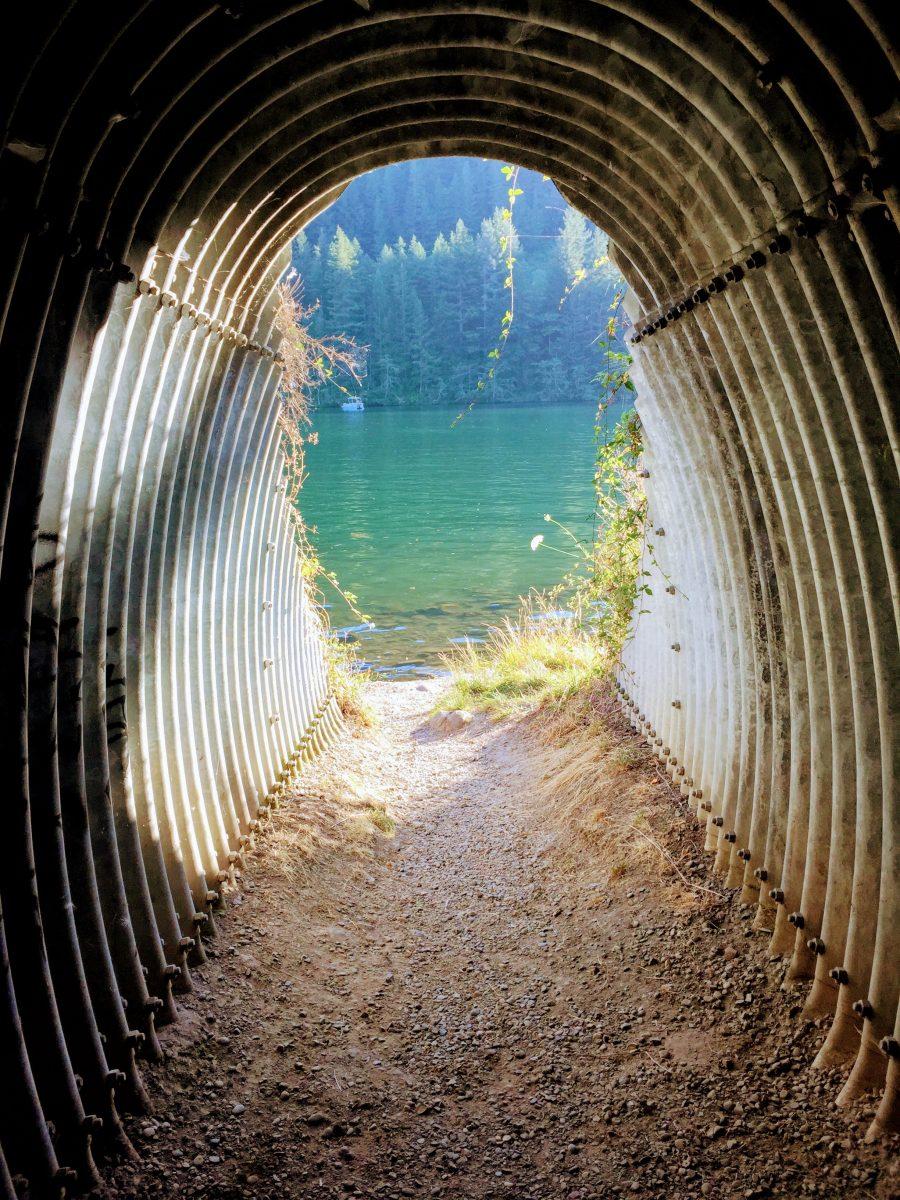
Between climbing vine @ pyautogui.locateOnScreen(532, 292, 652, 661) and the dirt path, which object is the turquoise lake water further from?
the dirt path

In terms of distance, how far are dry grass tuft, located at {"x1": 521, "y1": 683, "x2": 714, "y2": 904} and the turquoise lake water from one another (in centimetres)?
329

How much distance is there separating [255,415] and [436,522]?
22.9 metres

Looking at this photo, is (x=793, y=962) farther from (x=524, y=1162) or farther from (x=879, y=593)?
(x=879, y=593)

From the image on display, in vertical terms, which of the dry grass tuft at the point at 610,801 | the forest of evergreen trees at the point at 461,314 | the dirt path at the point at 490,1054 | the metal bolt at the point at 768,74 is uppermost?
the forest of evergreen trees at the point at 461,314

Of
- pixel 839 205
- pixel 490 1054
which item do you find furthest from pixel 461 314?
pixel 839 205

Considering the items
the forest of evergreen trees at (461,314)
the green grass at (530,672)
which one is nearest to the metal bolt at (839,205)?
the green grass at (530,672)

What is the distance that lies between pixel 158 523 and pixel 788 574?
124 inches

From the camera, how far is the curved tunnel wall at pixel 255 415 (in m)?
3.14

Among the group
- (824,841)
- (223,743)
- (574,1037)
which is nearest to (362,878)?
(223,743)

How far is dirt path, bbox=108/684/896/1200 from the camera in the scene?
11.7 ft

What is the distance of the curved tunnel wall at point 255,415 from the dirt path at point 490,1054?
264mm

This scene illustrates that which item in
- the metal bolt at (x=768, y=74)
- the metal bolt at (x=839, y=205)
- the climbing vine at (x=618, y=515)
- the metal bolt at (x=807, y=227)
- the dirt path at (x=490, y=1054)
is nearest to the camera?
the metal bolt at (x=839, y=205)

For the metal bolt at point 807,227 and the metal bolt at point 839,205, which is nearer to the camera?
the metal bolt at point 839,205

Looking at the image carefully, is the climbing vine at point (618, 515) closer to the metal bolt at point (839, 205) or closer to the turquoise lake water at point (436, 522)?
the turquoise lake water at point (436, 522)
